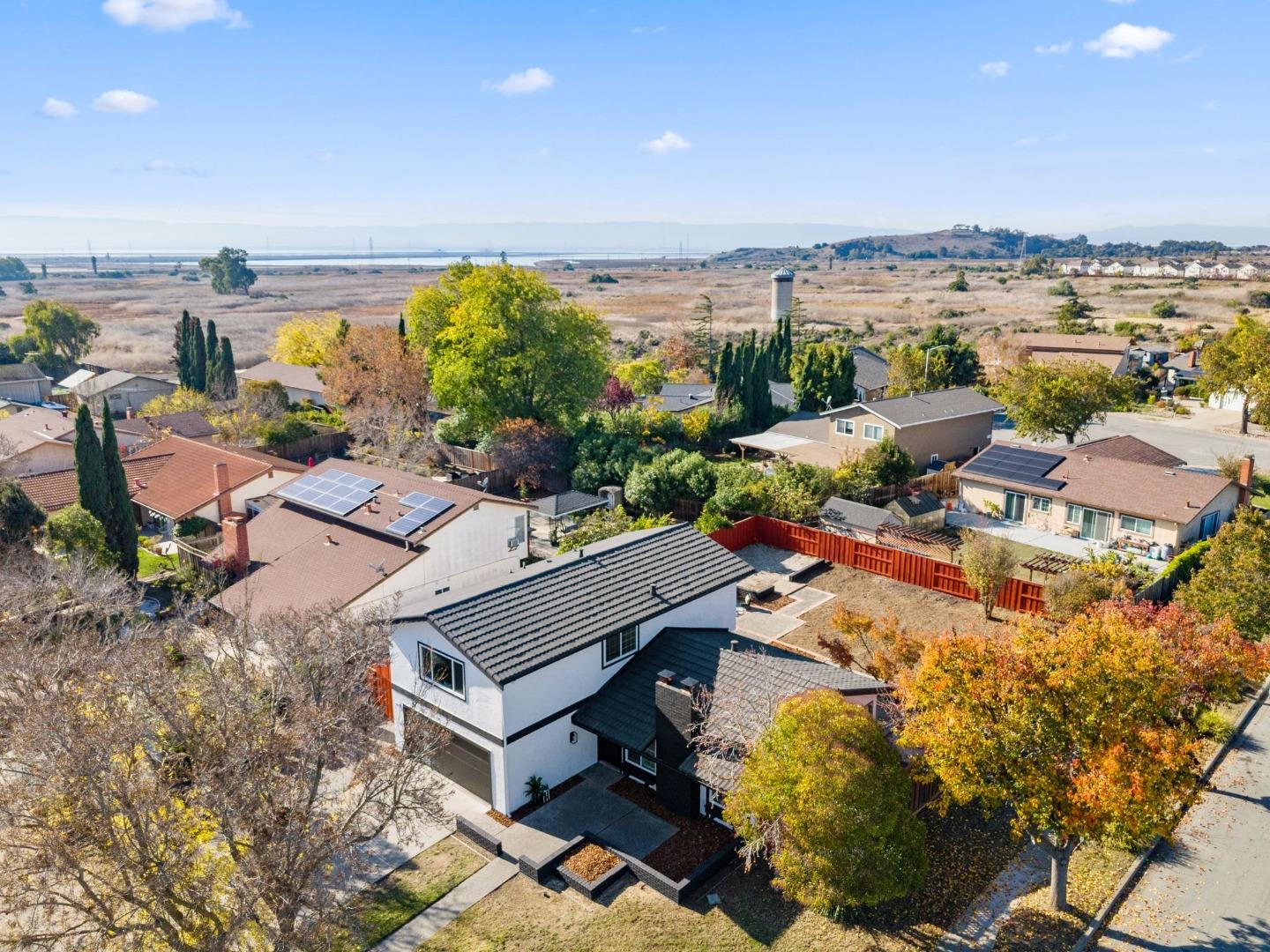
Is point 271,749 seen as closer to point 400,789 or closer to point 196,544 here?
point 400,789

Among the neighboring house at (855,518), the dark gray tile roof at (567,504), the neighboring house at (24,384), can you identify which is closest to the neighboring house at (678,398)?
the dark gray tile roof at (567,504)

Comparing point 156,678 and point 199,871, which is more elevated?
point 156,678

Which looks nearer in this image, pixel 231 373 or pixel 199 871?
pixel 199 871

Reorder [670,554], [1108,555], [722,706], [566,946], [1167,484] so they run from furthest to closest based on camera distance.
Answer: [1167,484] → [1108,555] → [670,554] → [722,706] → [566,946]

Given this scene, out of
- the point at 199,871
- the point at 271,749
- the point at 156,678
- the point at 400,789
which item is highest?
the point at 156,678


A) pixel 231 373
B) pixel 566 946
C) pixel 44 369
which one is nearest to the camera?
pixel 566 946

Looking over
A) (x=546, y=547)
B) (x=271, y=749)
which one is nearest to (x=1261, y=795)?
(x=271, y=749)
